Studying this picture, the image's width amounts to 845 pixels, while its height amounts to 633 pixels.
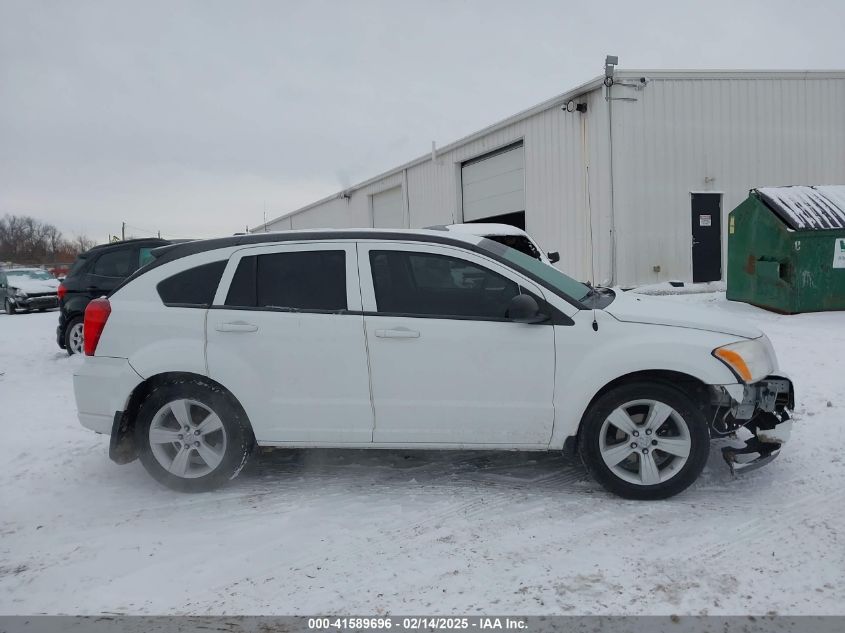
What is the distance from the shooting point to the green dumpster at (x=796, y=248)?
9.08 metres

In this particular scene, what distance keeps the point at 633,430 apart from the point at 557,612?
4.26ft

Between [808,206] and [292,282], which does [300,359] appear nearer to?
[292,282]

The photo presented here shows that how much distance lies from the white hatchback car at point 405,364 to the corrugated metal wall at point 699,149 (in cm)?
1113

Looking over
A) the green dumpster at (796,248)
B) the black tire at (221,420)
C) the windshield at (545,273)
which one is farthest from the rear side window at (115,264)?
the green dumpster at (796,248)

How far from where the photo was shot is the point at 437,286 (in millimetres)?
3658

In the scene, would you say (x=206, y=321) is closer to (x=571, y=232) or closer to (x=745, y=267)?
(x=745, y=267)

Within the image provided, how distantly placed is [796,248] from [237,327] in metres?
8.87

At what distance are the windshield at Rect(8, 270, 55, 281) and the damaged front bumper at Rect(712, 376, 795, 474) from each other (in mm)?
21650

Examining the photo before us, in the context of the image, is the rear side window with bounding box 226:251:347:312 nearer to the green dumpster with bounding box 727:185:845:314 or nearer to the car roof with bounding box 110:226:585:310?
the car roof with bounding box 110:226:585:310

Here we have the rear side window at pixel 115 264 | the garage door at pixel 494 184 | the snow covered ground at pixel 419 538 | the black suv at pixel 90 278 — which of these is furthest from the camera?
the garage door at pixel 494 184

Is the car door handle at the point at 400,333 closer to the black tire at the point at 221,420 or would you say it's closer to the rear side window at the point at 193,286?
the black tire at the point at 221,420

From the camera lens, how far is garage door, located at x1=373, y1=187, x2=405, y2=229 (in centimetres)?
2423

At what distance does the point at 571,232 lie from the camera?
15.1 metres

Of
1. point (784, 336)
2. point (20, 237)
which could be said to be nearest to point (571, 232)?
point (784, 336)
